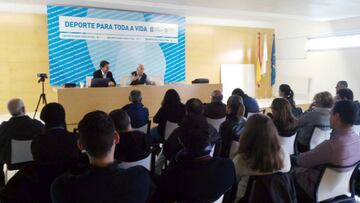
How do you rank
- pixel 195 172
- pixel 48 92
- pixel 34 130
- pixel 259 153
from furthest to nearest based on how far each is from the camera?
pixel 48 92 → pixel 34 130 → pixel 259 153 → pixel 195 172

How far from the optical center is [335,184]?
2.29m

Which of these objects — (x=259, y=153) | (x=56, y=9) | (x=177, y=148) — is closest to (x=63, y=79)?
(x=56, y=9)

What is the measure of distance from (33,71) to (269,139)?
7.89 meters

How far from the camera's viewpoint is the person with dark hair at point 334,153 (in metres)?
2.26

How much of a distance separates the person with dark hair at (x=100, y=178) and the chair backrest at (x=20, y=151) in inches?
70.0

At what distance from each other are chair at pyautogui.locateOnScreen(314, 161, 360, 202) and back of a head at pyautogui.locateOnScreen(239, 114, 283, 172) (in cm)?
50

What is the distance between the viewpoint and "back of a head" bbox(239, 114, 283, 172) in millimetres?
1946

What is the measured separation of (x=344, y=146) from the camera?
2.28 meters

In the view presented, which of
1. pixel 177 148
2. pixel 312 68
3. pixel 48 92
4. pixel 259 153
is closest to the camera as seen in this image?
pixel 259 153

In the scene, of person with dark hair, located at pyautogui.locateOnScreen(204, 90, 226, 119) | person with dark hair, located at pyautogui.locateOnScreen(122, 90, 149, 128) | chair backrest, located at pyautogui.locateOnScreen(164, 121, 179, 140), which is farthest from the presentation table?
person with dark hair, located at pyautogui.locateOnScreen(204, 90, 226, 119)

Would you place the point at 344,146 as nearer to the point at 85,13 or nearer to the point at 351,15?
the point at 85,13

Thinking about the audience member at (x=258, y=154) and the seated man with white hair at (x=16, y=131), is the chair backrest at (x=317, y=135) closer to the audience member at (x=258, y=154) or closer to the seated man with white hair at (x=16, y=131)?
the audience member at (x=258, y=154)

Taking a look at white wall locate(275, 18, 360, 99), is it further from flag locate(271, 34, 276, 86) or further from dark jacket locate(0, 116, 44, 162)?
dark jacket locate(0, 116, 44, 162)

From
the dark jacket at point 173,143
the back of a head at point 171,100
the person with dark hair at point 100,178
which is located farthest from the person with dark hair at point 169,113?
the person with dark hair at point 100,178
